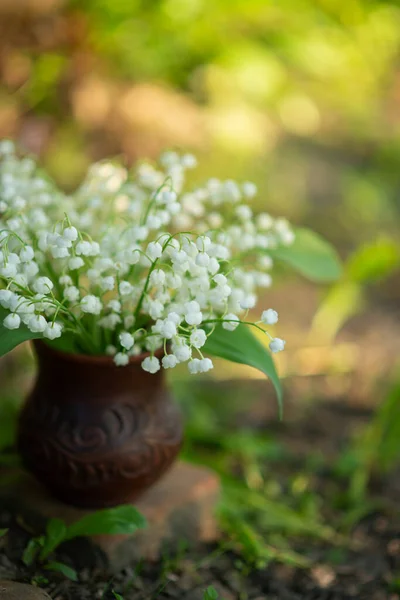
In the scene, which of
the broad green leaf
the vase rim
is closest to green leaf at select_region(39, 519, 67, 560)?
the vase rim

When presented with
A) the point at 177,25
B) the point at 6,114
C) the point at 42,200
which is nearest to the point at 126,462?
the point at 42,200

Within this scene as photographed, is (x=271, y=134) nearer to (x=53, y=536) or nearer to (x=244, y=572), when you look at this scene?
(x=244, y=572)

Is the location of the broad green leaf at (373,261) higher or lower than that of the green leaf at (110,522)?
higher

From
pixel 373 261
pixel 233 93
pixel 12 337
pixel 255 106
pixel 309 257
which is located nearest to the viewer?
pixel 12 337

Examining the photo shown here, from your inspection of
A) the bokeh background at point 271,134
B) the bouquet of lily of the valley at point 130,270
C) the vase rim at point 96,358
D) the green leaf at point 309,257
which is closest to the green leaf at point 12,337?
the bouquet of lily of the valley at point 130,270

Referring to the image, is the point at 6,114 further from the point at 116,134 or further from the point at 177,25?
the point at 177,25

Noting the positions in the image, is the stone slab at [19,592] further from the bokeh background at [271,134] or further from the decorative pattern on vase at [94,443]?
the bokeh background at [271,134]

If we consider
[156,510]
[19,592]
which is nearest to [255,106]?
[156,510]
